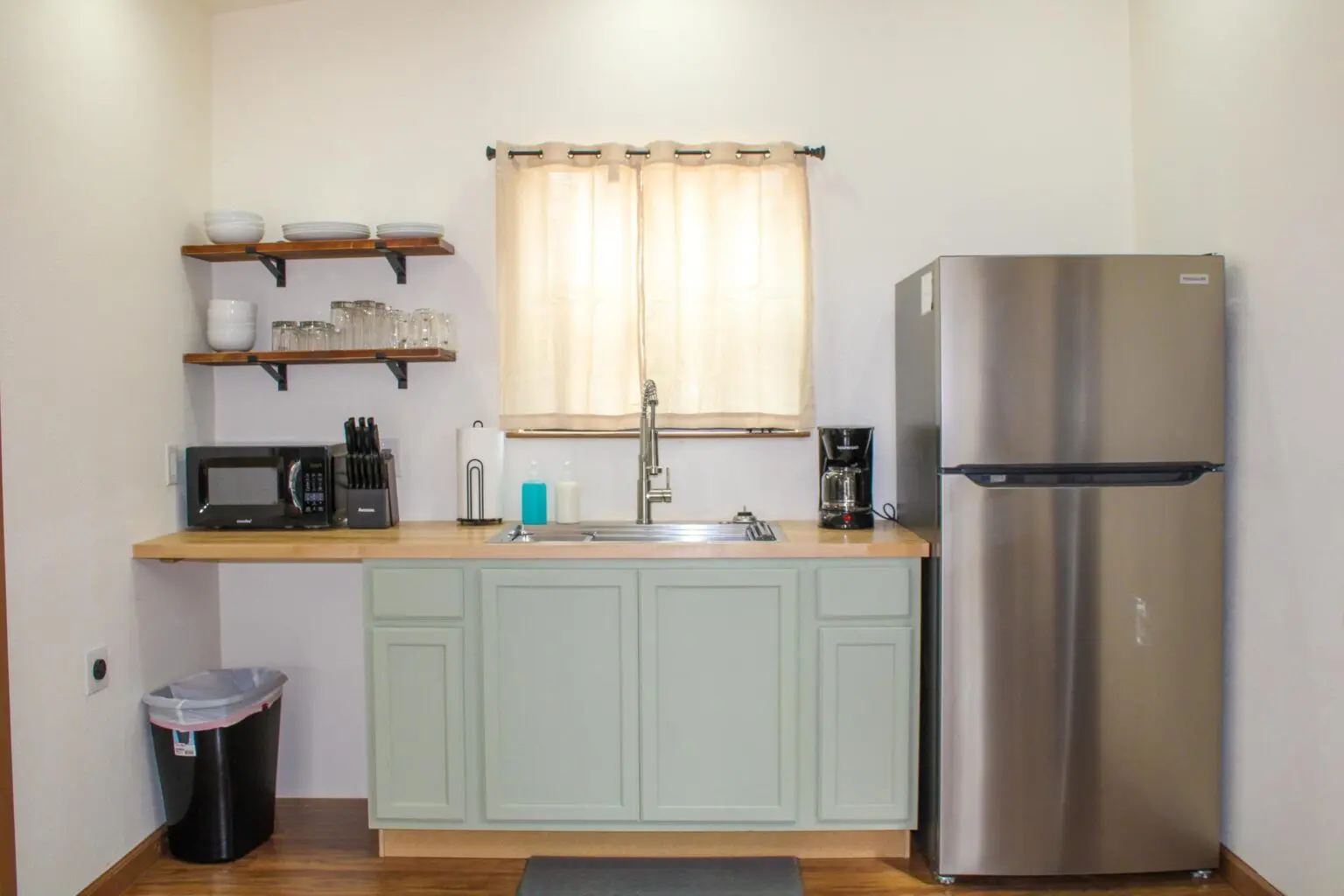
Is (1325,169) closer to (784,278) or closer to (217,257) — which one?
(784,278)

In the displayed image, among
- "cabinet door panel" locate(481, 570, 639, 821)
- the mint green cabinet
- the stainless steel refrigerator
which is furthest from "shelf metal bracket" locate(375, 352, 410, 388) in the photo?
the stainless steel refrigerator

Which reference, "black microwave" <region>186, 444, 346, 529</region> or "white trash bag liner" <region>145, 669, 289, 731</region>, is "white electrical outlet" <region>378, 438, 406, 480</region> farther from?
"white trash bag liner" <region>145, 669, 289, 731</region>

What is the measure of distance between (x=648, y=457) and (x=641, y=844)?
1143 mm

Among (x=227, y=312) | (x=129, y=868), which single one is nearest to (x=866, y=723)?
(x=129, y=868)

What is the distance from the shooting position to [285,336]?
3078mm

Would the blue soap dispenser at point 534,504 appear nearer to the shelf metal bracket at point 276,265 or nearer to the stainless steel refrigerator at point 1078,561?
the shelf metal bracket at point 276,265

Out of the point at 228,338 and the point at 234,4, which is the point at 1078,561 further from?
the point at 234,4

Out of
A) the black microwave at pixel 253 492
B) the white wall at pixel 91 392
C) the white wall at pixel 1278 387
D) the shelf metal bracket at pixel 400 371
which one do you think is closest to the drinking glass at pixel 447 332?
the shelf metal bracket at pixel 400 371

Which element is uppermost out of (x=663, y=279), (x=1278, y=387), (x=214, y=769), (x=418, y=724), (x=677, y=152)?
(x=677, y=152)

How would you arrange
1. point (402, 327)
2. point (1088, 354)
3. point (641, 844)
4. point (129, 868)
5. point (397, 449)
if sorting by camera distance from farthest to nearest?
1. point (397, 449)
2. point (402, 327)
3. point (641, 844)
4. point (129, 868)
5. point (1088, 354)

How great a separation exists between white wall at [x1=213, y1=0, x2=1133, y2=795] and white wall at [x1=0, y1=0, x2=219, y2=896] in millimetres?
279

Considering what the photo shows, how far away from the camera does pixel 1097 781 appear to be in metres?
2.55

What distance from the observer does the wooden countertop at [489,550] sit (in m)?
2.62

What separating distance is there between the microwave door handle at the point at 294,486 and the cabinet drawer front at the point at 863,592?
1.59 metres
